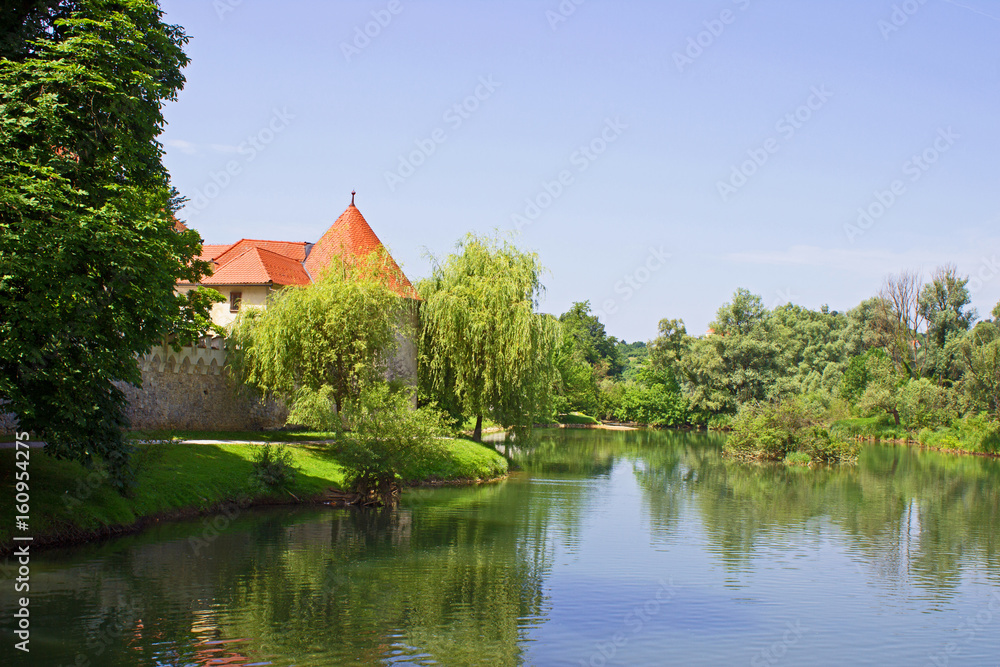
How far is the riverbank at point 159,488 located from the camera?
16047mm

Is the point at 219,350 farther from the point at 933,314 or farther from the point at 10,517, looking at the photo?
the point at 933,314

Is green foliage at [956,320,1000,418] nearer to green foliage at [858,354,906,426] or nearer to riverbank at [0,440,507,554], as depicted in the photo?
green foliage at [858,354,906,426]

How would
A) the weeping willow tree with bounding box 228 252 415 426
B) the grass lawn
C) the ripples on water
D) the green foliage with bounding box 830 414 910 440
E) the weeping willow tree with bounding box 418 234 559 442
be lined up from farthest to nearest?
1. the green foliage with bounding box 830 414 910 440
2. the weeping willow tree with bounding box 418 234 559 442
3. the weeping willow tree with bounding box 228 252 415 426
4. the grass lawn
5. the ripples on water

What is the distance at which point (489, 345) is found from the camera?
3123 centimetres

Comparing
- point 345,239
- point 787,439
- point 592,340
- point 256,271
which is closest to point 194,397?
point 256,271

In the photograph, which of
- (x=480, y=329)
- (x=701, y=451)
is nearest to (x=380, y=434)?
(x=480, y=329)

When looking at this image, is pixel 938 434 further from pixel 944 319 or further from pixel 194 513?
pixel 194 513

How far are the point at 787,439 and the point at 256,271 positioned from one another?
27380 mm

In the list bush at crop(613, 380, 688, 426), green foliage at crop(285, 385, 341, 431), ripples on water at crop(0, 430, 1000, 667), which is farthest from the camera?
bush at crop(613, 380, 688, 426)

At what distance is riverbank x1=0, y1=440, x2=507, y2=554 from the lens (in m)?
16.0

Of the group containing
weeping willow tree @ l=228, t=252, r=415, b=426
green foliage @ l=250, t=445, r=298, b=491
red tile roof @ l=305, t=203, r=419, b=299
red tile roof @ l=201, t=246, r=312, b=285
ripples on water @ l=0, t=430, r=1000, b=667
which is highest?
red tile roof @ l=305, t=203, r=419, b=299

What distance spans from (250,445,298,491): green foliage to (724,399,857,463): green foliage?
2740 cm

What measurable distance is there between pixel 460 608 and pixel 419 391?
19.3 meters

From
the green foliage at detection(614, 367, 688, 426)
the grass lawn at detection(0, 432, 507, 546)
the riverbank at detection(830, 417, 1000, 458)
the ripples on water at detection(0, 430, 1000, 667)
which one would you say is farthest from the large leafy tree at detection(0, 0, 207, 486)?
the green foliage at detection(614, 367, 688, 426)
